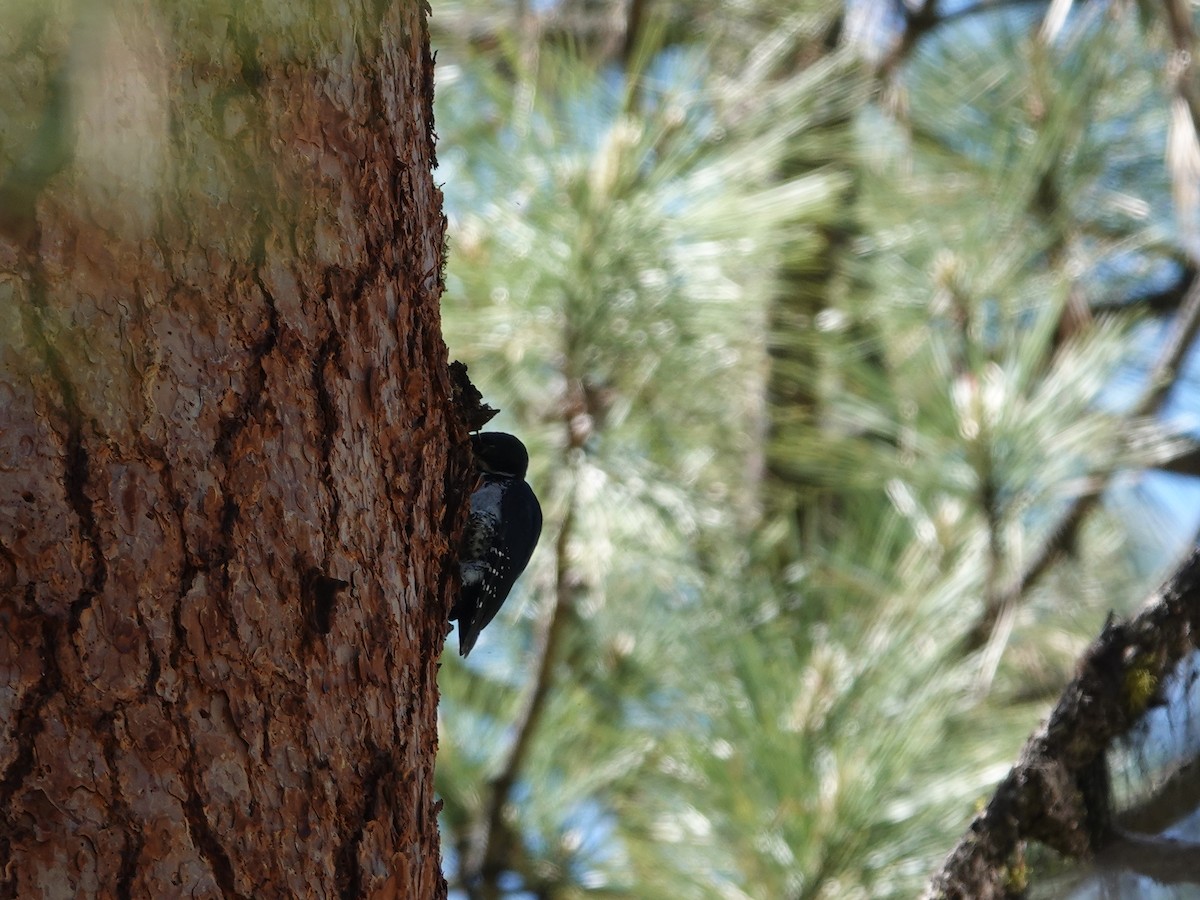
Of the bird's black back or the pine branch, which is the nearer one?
the pine branch

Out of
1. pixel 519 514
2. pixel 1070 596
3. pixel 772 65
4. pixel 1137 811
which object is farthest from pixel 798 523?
pixel 1137 811

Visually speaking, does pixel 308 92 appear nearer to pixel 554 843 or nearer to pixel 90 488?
pixel 90 488

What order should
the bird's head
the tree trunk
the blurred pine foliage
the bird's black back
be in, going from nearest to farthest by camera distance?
the tree trunk < the bird's black back < the bird's head < the blurred pine foliage

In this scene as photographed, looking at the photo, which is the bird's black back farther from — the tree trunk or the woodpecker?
the tree trunk

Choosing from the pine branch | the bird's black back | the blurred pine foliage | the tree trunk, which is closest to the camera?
the tree trunk

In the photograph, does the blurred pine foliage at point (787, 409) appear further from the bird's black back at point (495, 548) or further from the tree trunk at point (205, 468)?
the tree trunk at point (205, 468)

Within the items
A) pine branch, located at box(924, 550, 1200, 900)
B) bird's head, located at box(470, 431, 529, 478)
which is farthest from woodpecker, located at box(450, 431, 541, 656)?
pine branch, located at box(924, 550, 1200, 900)

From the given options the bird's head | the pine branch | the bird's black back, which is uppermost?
the bird's head
